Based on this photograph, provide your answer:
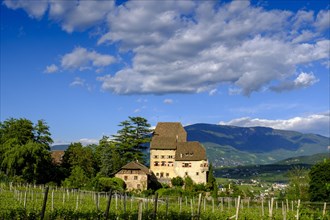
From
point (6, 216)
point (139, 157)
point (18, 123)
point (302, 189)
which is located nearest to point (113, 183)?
point (139, 157)

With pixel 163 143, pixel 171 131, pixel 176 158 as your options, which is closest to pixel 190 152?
pixel 176 158

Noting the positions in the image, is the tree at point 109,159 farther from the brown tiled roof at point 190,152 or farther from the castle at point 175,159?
the brown tiled roof at point 190,152

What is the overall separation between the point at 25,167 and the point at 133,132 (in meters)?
26.1

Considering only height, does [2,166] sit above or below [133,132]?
below

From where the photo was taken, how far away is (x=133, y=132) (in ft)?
270

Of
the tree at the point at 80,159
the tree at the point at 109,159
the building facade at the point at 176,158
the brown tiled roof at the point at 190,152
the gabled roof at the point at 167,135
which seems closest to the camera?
the tree at the point at 80,159

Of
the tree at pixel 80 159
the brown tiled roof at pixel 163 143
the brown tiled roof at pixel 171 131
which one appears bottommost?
the tree at pixel 80 159

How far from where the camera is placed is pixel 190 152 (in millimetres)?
78688

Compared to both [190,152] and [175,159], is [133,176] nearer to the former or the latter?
[175,159]

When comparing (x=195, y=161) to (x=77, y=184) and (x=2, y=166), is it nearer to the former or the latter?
(x=77, y=184)

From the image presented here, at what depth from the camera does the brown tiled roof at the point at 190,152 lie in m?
77.5

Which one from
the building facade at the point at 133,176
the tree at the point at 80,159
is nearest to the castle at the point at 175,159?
the building facade at the point at 133,176

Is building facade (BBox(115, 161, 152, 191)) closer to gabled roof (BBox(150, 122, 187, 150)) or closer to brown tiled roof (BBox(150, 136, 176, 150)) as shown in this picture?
brown tiled roof (BBox(150, 136, 176, 150))

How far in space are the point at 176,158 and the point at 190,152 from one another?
9.49ft
